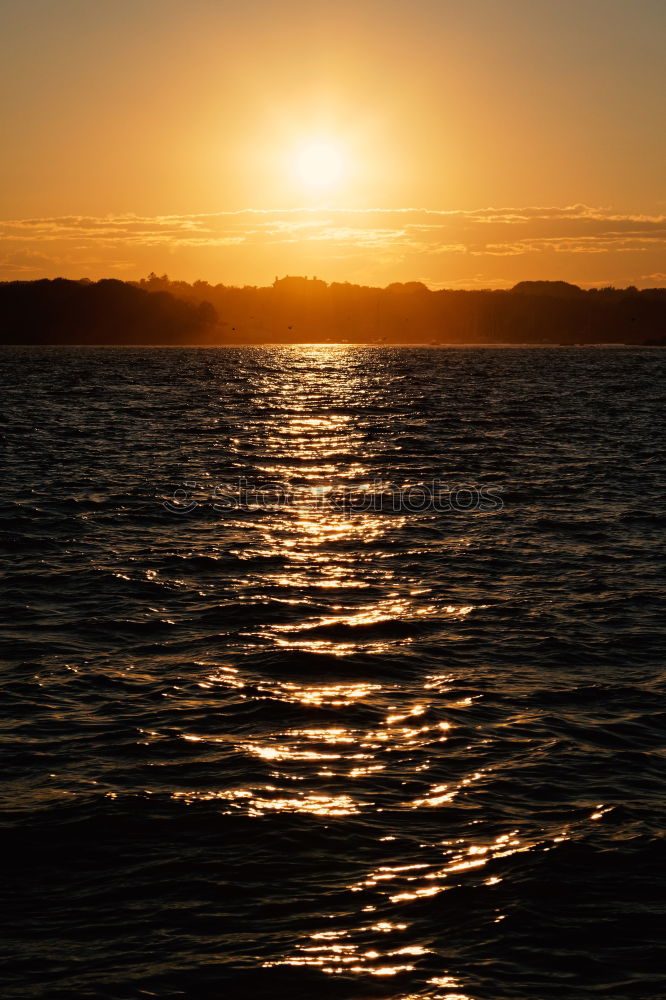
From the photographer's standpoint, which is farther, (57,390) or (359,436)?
(57,390)

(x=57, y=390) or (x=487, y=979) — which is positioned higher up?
(x=57, y=390)

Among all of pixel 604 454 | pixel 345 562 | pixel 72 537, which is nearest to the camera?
pixel 345 562

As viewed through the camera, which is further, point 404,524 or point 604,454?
point 604,454

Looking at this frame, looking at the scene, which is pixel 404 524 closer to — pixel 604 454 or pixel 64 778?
pixel 64 778

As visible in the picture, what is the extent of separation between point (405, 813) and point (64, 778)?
3805 mm

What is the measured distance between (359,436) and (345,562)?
33.6 metres

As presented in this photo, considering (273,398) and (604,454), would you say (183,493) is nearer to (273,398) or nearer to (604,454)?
(604,454)

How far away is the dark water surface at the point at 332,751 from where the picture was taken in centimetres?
870

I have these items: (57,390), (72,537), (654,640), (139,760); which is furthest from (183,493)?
(57,390)

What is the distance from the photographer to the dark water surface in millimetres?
8703

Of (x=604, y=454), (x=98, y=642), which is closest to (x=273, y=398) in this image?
(x=604, y=454)

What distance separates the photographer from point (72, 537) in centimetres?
2595

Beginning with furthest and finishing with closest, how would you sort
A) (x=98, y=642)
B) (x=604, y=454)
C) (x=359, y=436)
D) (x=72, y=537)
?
(x=359, y=436)
(x=604, y=454)
(x=72, y=537)
(x=98, y=642)

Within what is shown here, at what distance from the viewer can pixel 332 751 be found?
12703mm
